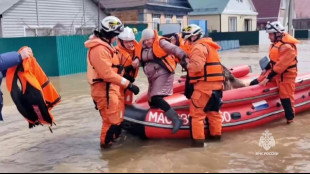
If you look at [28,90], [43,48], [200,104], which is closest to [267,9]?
[43,48]

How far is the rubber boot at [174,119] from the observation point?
6.02 meters

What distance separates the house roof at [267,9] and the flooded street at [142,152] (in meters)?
41.2

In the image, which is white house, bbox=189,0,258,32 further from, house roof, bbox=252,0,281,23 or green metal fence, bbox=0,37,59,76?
green metal fence, bbox=0,37,59,76

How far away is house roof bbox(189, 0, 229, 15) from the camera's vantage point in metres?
38.0

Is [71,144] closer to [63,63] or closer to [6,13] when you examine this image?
[63,63]

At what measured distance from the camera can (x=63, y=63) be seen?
50.6 ft

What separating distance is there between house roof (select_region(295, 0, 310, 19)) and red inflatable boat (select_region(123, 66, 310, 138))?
5560 centimetres

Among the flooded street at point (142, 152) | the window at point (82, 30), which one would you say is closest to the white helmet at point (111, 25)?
the flooded street at point (142, 152)

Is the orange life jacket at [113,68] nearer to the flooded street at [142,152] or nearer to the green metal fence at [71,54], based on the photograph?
the flooded street at [142,152]

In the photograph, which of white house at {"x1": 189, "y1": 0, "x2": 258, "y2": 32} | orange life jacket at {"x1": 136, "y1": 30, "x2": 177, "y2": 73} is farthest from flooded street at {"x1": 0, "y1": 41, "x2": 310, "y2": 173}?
white house at {"x1": 189, "y1": 0, "x2": 258, "y2": 32}

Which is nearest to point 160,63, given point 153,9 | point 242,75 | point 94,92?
point 94,92

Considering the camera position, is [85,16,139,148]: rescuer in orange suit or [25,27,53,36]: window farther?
[25,27,53,36]: window

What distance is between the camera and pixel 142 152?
5754mm

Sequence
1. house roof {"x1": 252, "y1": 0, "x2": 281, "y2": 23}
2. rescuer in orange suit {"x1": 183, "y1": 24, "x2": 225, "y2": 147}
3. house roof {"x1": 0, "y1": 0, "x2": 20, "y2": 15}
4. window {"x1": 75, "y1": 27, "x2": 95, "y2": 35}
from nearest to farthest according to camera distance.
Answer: rescuer in orange suit {"x1": 183, "y1": 24, "x2": 225, "y2": 147}
house roof {"x1": 0, "y1": 0, "x2": 20, "y2": 15}
window {"x1": 75, "y1": 27, "x2": 95, "y2": 35}
house roof {"x1": 252, "y1": 0, "x2": 281, "y2": 23}
